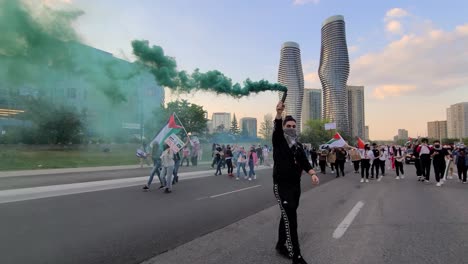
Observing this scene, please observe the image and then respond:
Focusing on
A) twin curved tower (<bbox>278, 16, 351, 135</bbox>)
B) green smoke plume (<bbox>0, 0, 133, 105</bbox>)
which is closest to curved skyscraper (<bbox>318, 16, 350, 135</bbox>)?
twin curved tower (<bbox>278, 16, 351, 135</bbox>)

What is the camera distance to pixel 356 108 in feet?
516

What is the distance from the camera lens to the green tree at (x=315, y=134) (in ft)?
295

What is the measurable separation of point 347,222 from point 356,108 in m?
160

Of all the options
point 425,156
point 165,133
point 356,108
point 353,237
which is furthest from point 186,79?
point 356,108

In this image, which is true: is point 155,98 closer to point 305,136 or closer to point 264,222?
point 264,222

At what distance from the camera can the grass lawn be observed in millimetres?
22977

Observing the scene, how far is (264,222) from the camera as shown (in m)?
7.10

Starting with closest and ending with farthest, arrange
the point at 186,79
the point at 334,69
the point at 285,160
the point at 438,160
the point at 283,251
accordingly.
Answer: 1. the point at 285,160
2. the point at 283,251
3. the point at 438,160
4. the point at 186,79
5. the point at 334,69

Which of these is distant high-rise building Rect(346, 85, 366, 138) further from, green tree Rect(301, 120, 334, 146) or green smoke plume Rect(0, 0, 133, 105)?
green smoke plume Rect(0, 0, 133, 105)

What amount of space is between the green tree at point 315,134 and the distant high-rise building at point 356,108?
5884cm

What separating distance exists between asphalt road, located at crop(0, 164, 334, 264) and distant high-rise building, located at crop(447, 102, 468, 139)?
128 meters

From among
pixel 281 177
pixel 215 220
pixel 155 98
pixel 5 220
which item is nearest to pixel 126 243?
pixel 215 220

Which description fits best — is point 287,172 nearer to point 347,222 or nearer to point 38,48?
point 347,222

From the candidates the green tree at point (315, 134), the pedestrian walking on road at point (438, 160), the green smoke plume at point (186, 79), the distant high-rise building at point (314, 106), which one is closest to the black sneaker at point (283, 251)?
the pedestrian walking on road at point (438, 160)
